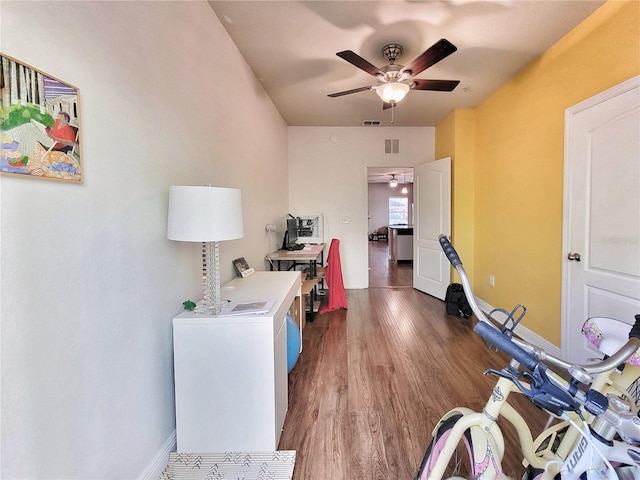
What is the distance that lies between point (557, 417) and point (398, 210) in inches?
483

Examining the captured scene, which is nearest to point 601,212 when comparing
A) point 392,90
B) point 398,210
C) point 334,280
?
point 392,90

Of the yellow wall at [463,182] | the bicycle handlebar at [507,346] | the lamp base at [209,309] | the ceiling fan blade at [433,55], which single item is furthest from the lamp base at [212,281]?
the yellow wall at [463,182]

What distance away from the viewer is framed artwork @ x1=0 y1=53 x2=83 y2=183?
0.78m

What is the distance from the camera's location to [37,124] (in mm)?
855

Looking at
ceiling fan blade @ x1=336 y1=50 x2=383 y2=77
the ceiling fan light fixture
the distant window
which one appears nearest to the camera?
ceiling fan blade @ x1=336 y1=50 x2=383 y2=77

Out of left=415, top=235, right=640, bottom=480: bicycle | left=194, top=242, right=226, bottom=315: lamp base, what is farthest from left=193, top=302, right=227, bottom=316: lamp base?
left=415, top=235, right=640, bottom=480: bicycle

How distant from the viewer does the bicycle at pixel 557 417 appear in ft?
2.21

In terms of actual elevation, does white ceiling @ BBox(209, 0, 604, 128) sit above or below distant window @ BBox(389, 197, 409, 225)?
above

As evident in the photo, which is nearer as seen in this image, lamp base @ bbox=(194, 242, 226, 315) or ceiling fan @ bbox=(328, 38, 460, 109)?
lamp base @ bbox=(194, 242, 226, 315)

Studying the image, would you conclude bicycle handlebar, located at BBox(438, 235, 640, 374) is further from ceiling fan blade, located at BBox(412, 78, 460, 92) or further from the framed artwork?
ceiling fan blade, located at BBox(412, 78, 460, 92)

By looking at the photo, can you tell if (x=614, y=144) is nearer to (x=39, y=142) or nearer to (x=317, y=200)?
(x=39, y=142)

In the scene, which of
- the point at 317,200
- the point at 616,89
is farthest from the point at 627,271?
the point at 317,200

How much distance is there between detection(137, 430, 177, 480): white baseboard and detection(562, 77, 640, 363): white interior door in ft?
9.29

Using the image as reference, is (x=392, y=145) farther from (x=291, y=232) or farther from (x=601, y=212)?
(x=601, y=212)
